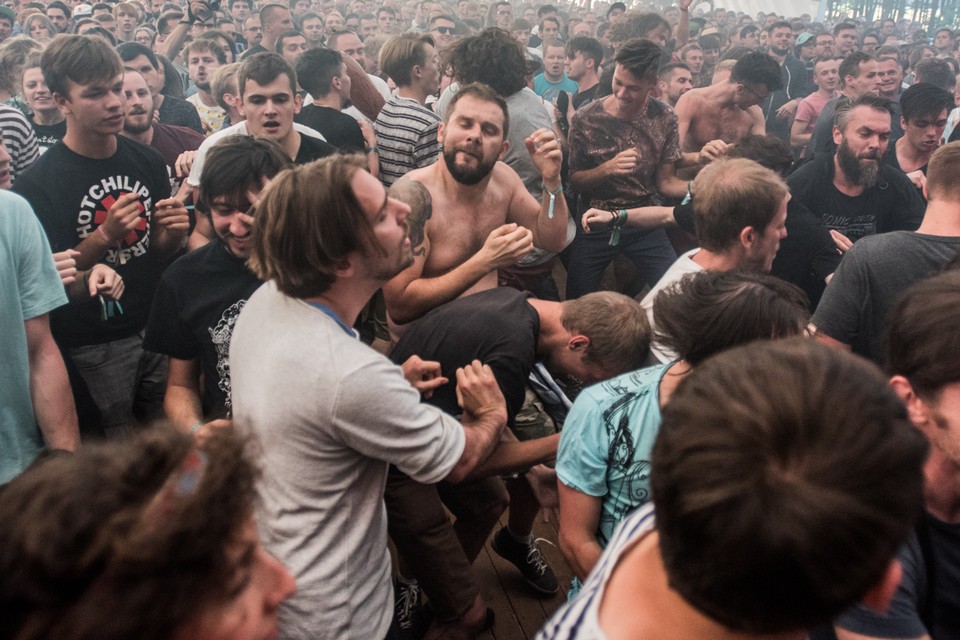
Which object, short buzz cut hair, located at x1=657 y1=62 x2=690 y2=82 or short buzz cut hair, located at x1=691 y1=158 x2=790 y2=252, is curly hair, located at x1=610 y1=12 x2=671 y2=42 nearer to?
short buzz cut hair, located at x1=657 y1=62 x2=690 y2=82

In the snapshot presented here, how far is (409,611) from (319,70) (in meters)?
3.53

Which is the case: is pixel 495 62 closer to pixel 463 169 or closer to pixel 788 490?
pixel 463 169

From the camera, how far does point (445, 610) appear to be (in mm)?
2320

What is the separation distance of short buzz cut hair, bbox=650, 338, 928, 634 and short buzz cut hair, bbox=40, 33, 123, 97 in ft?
10.5

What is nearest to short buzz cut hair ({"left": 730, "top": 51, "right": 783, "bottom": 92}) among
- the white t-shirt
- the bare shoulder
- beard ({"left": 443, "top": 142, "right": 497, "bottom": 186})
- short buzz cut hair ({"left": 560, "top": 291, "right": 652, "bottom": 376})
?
beard ({"left": 443, "top": 142, "right": 497, "bottom": 186})

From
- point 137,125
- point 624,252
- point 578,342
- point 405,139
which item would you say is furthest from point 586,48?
point 578,342

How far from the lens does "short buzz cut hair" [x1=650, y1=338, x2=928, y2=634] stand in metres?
0.78

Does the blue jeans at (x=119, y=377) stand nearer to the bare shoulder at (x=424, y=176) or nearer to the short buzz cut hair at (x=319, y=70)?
the bare shoulder at (x=424, y=176)

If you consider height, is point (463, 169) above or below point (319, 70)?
below

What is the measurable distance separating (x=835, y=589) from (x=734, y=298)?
0.99 meters

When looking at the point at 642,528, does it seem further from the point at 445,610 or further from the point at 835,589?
the point at 445,610

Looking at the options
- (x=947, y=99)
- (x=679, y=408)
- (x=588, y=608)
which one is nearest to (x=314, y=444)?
(x=588, y=608)

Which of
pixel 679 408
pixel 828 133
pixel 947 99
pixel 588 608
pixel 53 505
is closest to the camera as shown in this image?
pixel 53 505

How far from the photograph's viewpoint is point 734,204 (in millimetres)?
2752
